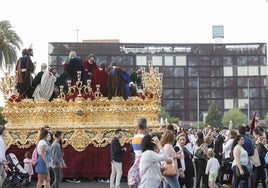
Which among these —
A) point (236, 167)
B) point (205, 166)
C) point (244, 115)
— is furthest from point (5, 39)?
point (244, 115)

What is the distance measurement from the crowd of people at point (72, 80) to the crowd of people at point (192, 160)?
416 cm

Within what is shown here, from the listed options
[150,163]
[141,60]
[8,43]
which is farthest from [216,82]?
[150,163]

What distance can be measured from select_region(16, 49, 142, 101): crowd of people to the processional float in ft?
1.35

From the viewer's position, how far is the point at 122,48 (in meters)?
110

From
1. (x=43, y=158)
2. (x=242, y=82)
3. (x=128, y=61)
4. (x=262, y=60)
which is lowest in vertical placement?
(x=43, y=158)

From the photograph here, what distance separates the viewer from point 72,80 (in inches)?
875

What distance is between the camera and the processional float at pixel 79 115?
68.9ft

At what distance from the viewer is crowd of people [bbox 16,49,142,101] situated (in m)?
21.5

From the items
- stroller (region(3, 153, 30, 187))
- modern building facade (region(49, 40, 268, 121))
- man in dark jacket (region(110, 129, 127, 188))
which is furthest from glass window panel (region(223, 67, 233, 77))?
man in dark jacket (region(110, 129, 127, 188))

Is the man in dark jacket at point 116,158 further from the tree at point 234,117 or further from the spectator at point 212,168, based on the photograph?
the tree at point 234,117

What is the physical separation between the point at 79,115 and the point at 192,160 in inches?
239

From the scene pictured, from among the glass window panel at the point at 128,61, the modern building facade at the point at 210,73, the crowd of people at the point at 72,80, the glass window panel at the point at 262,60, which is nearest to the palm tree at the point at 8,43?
the crowd of people at the point at 72,80

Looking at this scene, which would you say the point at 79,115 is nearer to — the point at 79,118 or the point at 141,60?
the point at 79,118

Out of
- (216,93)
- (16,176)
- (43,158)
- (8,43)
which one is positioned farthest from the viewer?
(216,93)
